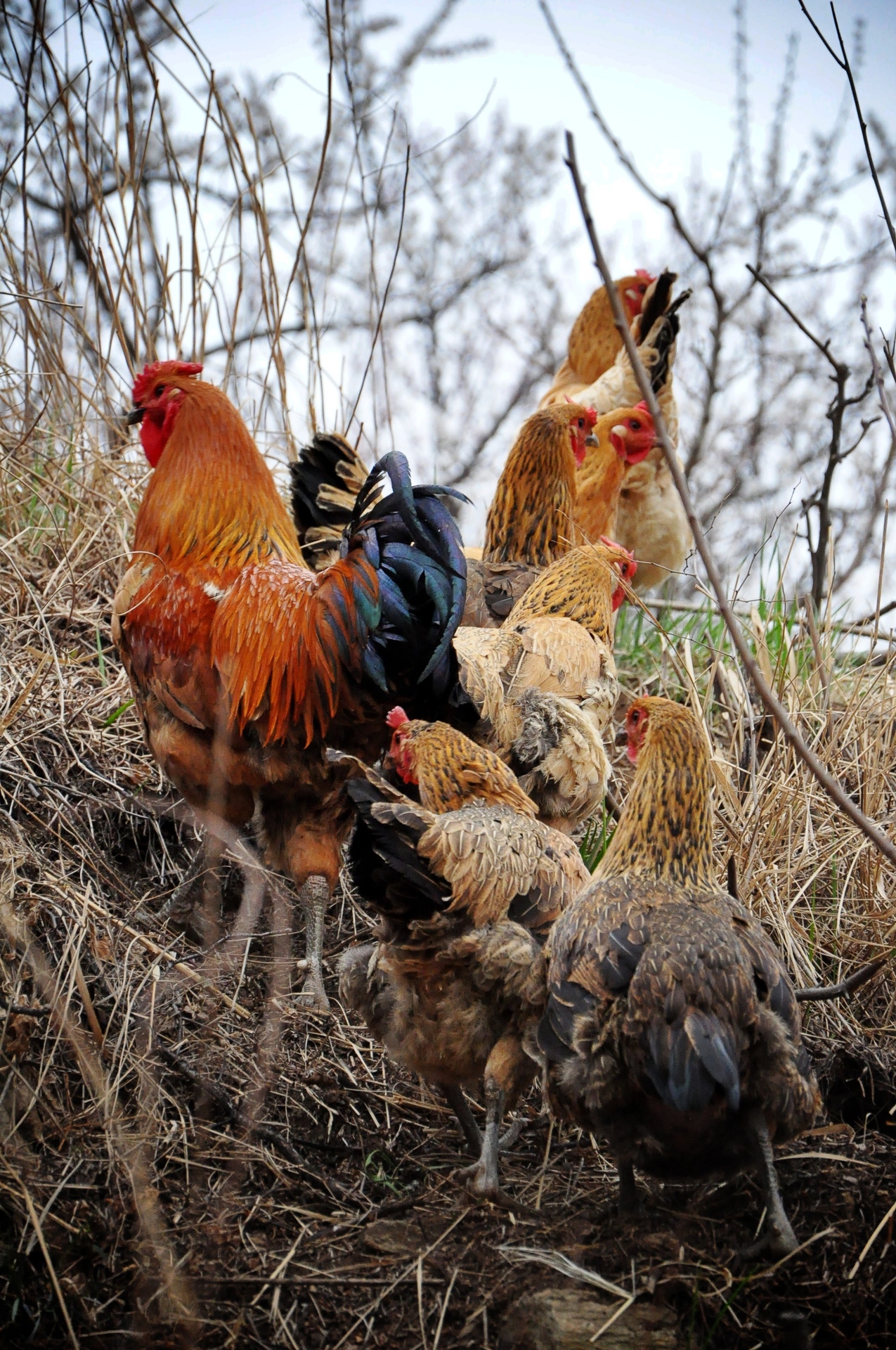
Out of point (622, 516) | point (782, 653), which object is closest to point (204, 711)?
point (782, 653)

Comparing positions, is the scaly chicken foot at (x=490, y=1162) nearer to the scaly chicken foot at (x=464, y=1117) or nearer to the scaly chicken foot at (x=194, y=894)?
the scaly chicken foot at (x=464, y=1117)

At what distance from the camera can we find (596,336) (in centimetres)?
746

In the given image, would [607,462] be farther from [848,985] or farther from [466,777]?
[848,985]

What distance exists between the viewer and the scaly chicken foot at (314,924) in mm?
3828

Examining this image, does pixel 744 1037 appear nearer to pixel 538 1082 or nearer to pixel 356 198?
pixel 538 1082

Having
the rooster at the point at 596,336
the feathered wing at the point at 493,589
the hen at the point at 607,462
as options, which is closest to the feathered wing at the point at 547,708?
the feathered wing at the point at 493,589

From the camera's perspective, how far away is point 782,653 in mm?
Answer: 4504

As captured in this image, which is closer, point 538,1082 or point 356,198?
point 538,1082

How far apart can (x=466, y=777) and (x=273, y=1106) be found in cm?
116

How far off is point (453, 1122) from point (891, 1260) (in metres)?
1.39

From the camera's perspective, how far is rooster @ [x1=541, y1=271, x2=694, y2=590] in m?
6.58

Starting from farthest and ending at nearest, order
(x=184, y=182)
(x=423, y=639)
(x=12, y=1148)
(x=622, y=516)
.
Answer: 1. (x=622, y=516)
2. (x=184, y=182)
3. (x=423, y=639)
4. (x=12, y=1148)

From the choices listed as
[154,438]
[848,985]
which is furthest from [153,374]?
[848,985]

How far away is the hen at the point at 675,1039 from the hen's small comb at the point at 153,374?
2.77 m
